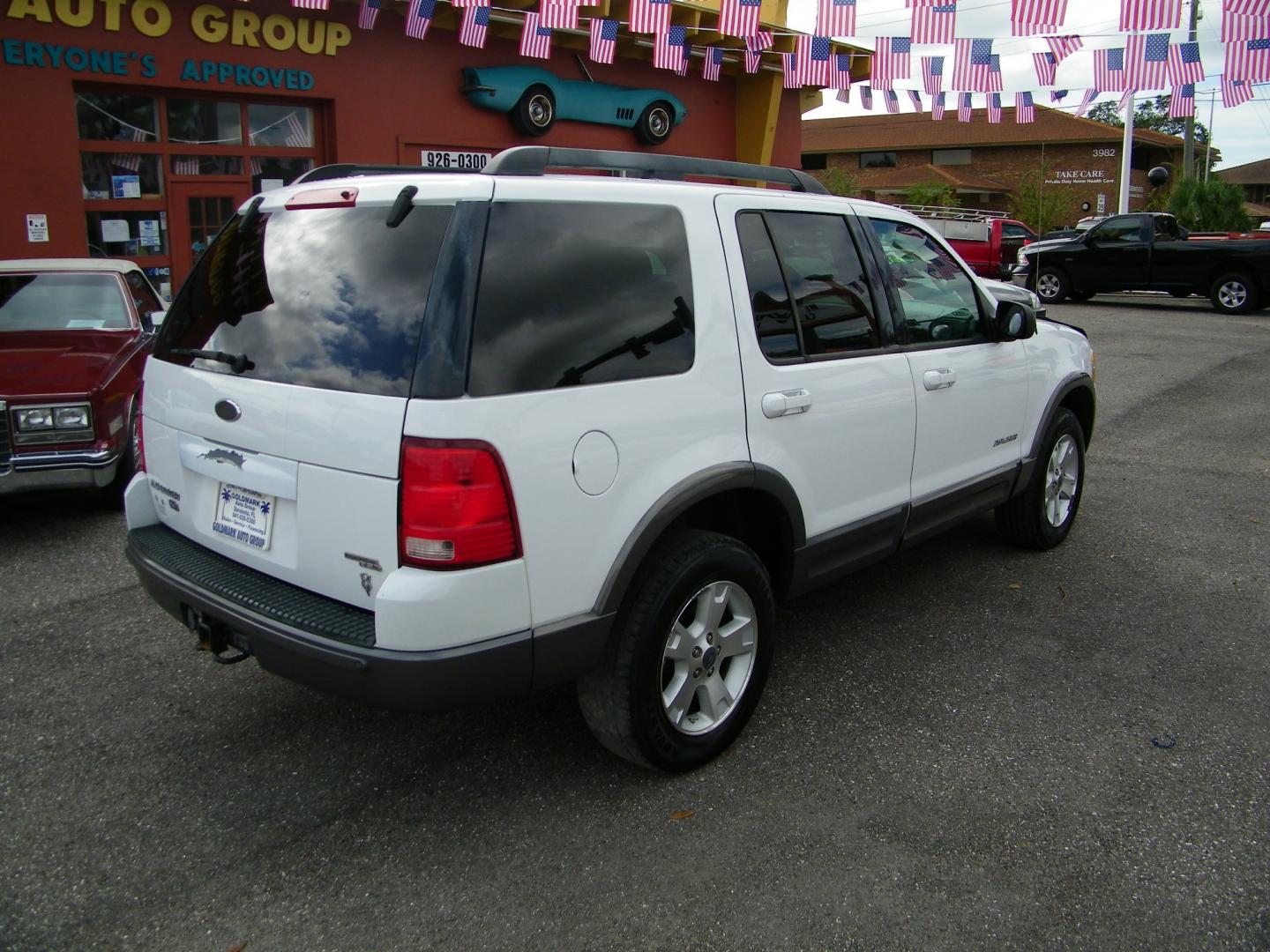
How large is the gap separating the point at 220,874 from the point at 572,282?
1889 mm

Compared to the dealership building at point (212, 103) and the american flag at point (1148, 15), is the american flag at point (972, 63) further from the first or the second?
the dealership building at point (212, 103)

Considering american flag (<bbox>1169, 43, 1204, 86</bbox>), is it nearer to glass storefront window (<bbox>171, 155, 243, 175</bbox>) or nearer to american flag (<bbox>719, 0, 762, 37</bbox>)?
american flag (<bbox>719, 0, 762, 37</bbox>)

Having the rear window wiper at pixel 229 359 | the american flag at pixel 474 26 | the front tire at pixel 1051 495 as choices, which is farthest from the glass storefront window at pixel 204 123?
the front tire at pixel 1051 495

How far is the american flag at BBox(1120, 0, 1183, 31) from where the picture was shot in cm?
1098

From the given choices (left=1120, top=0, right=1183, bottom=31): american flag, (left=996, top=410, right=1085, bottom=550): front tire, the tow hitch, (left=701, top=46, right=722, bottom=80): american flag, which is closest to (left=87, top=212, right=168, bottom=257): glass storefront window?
(left=701, top=46, right=722, bottom=80): american flag

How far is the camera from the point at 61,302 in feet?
23.0

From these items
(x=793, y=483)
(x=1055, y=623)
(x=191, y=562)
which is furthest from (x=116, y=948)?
(x=1055, y=623)

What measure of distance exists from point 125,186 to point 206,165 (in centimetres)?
97

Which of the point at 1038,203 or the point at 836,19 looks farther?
the point at 1038,203

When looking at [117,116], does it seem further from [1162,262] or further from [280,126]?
[1162,262]

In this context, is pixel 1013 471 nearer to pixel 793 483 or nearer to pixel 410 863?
pixel 793 483

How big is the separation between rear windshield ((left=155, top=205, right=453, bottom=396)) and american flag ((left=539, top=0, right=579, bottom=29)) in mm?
9983

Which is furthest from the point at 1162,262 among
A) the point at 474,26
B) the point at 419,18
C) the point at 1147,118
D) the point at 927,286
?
the point at 1147,118

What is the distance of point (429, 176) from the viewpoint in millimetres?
2885
